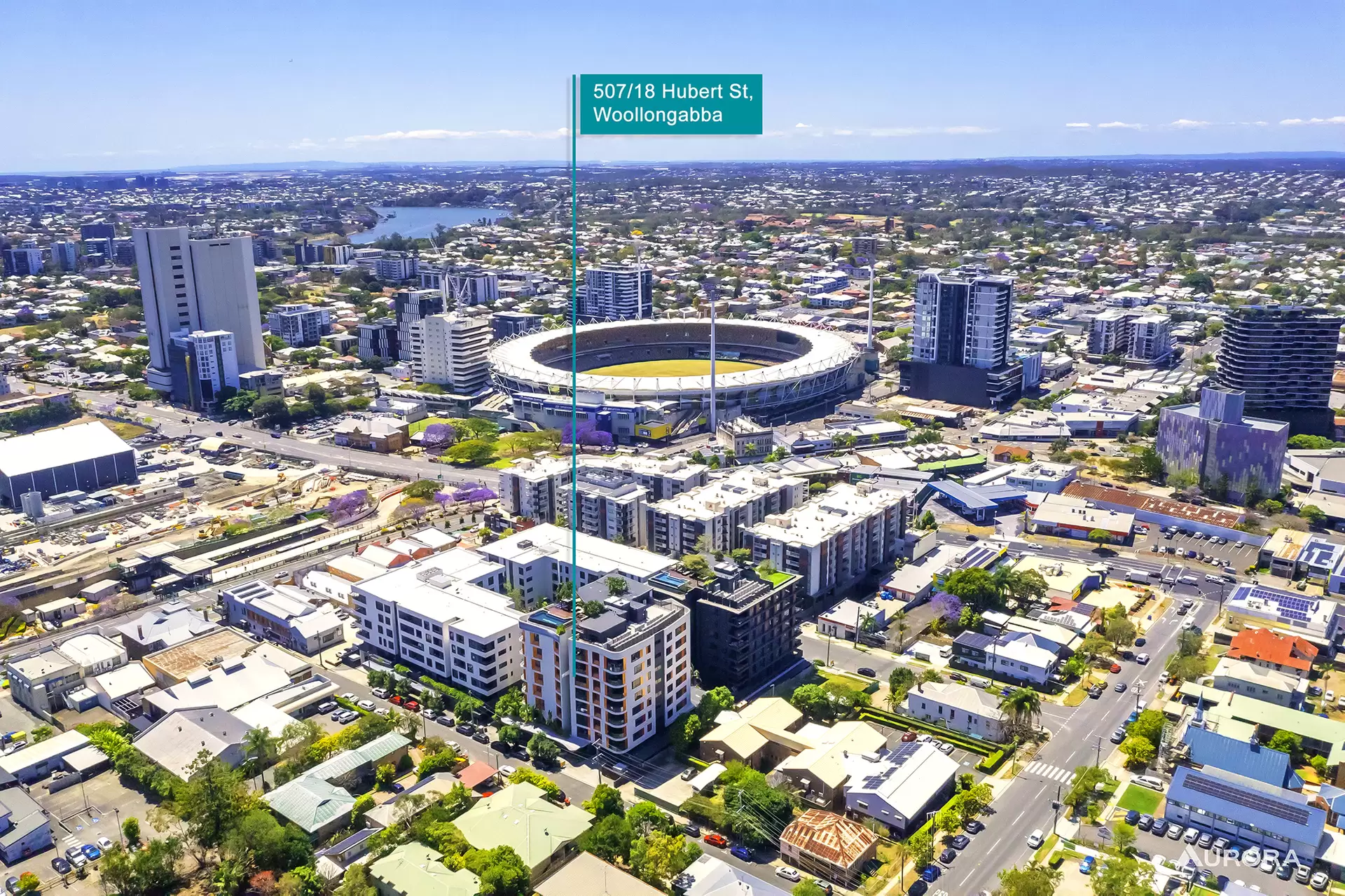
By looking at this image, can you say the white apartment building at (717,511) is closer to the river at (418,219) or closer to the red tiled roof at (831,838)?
the red tiled roof at (831,838)

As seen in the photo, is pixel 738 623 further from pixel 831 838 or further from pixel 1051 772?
pixel 1051 772

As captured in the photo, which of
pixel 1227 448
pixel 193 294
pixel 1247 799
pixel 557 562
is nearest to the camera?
pixel 1247 799

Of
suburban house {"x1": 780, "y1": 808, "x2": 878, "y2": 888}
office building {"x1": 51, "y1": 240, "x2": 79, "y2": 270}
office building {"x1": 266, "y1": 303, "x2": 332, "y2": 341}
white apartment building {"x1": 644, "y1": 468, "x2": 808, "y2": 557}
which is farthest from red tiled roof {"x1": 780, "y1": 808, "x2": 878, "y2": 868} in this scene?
office building {"x1": 51, "y1": 240, "x2": 79, "y2": 270}

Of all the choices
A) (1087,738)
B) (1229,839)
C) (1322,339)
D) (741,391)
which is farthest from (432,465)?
(1322,339)

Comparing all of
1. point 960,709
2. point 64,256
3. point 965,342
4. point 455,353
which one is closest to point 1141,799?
point 960,709

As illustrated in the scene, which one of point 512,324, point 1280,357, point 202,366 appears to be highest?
point 1280,357

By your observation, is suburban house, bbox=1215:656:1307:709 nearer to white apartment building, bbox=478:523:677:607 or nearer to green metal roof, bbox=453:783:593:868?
white apartment building, bbox=478:523:677:607
